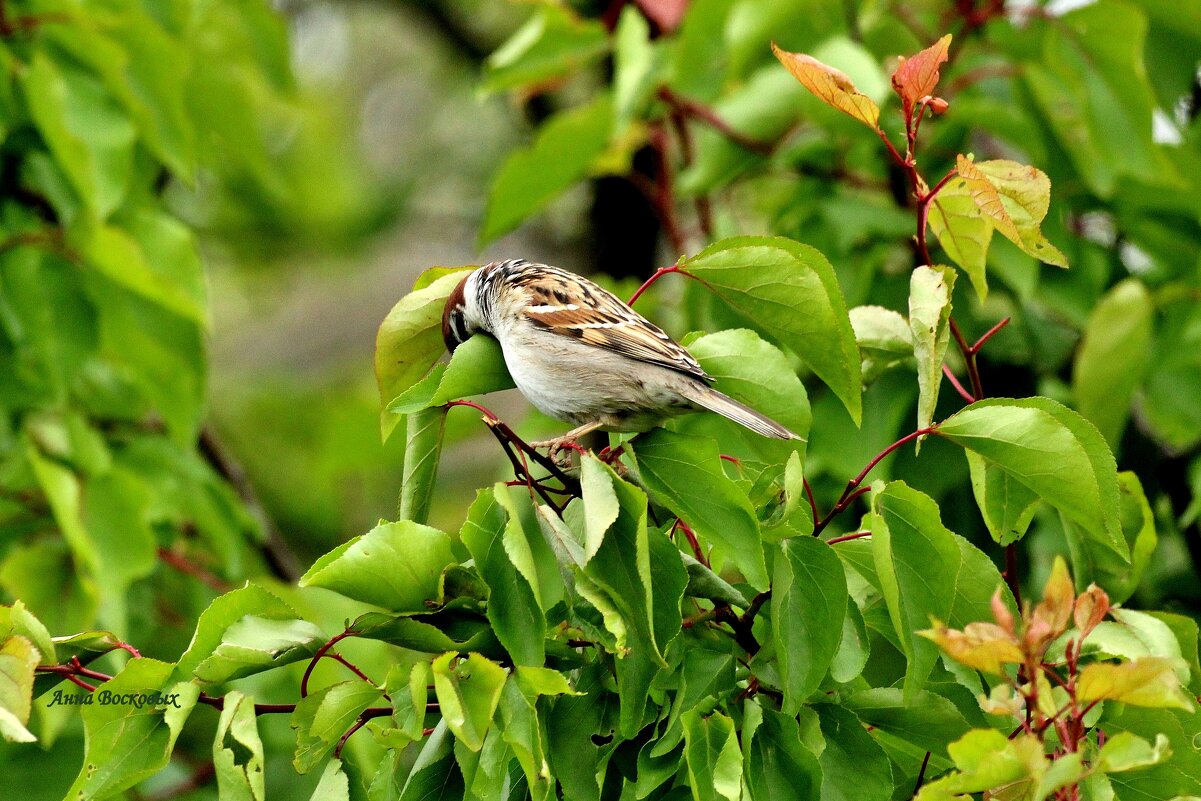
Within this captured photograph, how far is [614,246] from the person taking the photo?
758cm

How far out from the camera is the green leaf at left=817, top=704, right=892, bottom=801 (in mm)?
1873

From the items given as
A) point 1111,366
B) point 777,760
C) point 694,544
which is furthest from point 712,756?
point 1111,366

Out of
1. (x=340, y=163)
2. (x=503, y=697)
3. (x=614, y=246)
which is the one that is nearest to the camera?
(x=503, y=697)

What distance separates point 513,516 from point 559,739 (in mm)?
360

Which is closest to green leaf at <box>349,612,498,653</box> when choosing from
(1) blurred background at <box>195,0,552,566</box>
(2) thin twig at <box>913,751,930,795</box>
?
(2) thin twig at <box>913,751,930,795</box>

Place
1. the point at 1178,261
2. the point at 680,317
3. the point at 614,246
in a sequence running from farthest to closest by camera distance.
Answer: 1. the point at 614,246
2. the point at 680,317
3. the point at 1178,261

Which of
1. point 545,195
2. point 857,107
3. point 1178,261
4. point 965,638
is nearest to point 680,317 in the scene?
point 545,195

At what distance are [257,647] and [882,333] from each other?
1.25 m

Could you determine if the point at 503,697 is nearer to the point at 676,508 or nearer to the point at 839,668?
the point at 676,508

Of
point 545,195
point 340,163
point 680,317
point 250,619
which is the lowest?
point 340,163

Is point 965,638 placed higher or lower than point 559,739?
higher

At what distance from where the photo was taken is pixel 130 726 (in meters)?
1.80

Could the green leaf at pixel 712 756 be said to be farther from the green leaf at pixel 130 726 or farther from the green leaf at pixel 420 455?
the green leaf at pixel 130 726

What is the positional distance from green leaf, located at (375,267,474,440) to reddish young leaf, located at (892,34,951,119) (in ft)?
2.88
